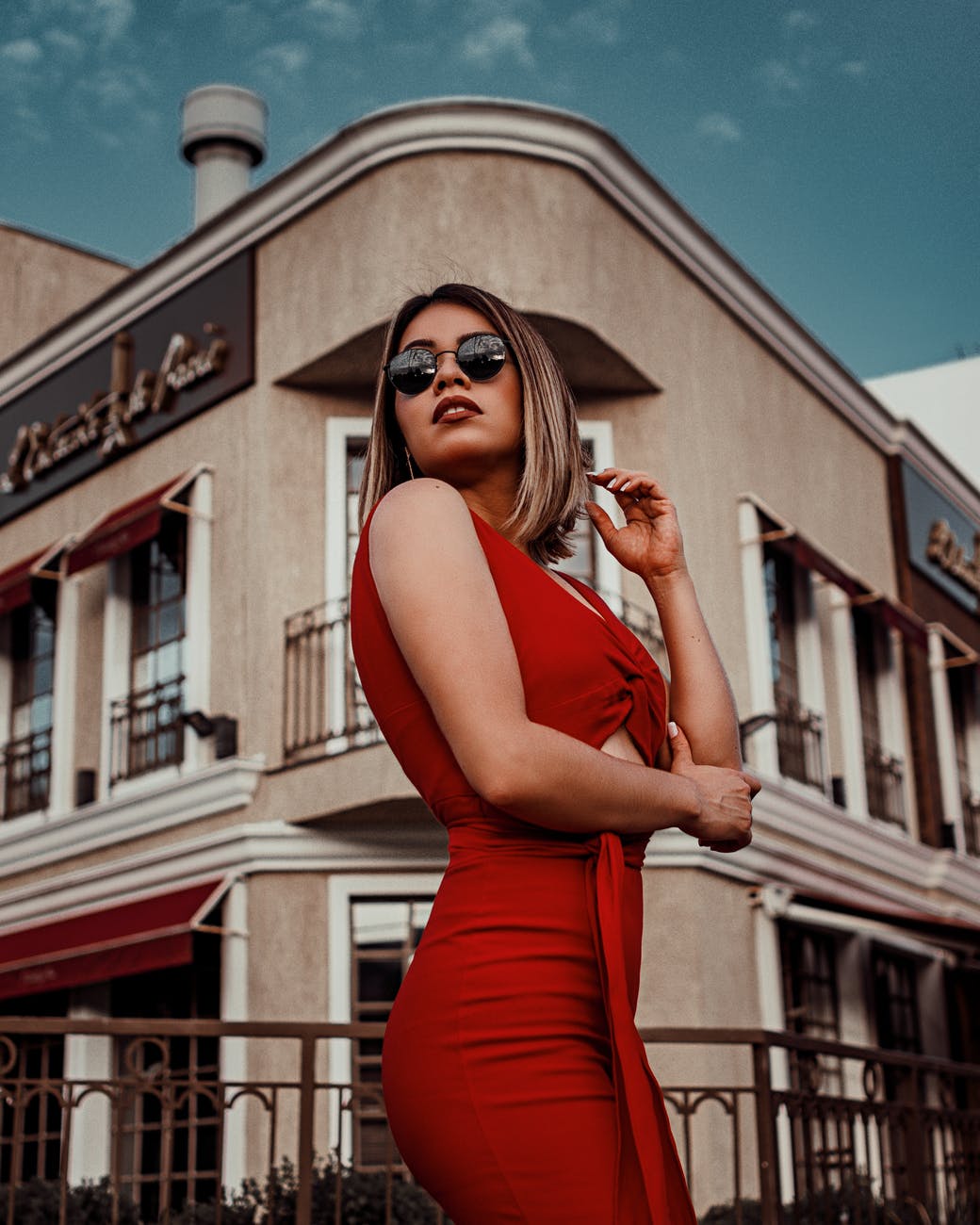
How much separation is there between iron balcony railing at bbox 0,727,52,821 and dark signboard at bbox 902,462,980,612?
945 cm

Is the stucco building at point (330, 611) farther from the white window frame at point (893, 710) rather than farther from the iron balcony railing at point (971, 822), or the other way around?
the iron balcony railing at point (971, 822)

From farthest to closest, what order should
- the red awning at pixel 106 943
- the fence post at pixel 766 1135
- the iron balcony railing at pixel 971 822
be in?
the iron balcony railing at pixel 971 822 → the red awning at pixel 106 943 → the fence post at pixel 766 1135

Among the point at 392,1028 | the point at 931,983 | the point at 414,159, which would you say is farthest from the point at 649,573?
the point at 931,983

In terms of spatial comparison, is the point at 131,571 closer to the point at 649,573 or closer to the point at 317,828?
the point at 317,828

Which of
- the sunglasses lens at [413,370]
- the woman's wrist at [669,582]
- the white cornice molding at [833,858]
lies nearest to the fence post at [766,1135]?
the white cornice molding at [833,858]

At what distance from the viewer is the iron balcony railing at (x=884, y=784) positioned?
54.8 feet

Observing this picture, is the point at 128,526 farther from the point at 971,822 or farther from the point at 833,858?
the point at 971,822

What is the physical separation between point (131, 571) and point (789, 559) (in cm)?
621

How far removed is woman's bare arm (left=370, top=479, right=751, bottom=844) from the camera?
1.73 metres

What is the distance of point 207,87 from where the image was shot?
19047 millimetres

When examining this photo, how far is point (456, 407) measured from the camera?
2.07m

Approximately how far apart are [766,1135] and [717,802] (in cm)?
555

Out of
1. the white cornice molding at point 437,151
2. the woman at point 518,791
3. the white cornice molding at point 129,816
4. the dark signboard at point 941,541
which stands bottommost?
the woman at point 518,791

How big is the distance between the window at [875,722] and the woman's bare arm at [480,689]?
1518 centimetres
